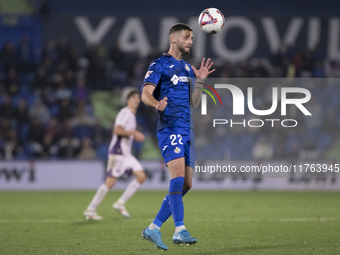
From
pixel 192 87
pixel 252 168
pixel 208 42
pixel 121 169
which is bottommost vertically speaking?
pixel 252 168

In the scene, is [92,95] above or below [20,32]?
below

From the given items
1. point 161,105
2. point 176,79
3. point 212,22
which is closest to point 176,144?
point 161,105

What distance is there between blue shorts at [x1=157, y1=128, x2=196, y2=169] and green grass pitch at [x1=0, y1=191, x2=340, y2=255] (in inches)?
41.0

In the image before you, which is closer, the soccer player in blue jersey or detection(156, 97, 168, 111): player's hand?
detection(156, 97, 168, 111): player's hand

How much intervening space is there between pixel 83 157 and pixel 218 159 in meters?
4.07

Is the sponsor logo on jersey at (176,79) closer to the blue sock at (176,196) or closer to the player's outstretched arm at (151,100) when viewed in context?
the player's outstretched arm at (151,100)

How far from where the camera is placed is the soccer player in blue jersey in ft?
18.8

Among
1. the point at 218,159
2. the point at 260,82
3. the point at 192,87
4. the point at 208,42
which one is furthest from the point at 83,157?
the point at 192,87

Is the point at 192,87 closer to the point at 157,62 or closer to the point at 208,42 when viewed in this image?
the point at 157,62

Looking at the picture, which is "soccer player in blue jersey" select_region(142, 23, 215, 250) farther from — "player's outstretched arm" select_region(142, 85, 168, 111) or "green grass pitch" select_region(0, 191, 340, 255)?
"green grass pitch" select_region(0, 191, 340, 255)

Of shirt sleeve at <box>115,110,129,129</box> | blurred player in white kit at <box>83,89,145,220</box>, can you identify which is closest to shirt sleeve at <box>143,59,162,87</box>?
blurred player in white kit at <box>83,89,145,220</box>

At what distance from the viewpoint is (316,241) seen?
643cm

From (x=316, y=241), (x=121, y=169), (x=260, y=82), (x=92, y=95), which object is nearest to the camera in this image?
(x=316, y=241)

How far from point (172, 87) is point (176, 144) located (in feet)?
2.11
